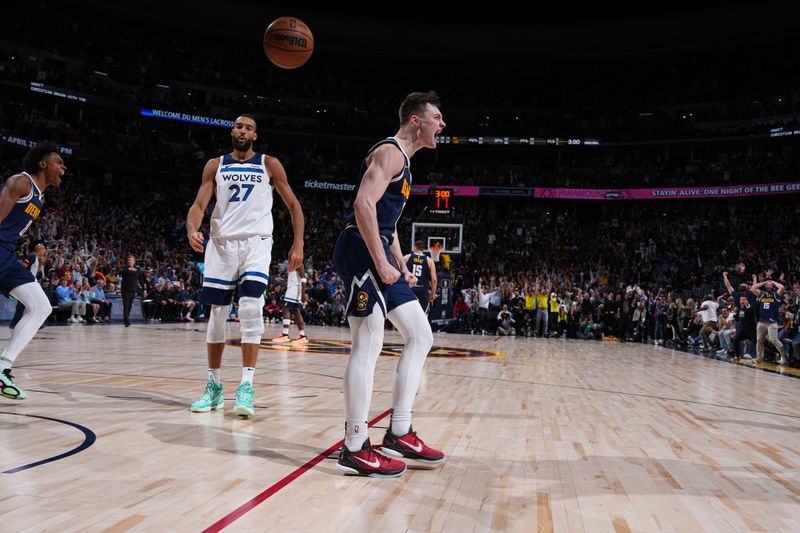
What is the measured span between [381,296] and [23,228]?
3276mm

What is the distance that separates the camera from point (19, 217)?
15.9 ft

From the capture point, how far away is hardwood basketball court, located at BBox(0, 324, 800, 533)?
245 cm

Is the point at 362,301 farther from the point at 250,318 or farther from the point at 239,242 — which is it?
the point at 239,242

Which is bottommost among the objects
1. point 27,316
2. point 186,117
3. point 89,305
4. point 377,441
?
point 377,441

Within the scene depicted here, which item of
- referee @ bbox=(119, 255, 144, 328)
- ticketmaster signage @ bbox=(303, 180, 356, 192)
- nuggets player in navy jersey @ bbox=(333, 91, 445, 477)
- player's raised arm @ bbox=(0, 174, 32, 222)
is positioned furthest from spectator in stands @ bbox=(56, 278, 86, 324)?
ticketmaster signage @ bbox=(303, 180, 356, 192)

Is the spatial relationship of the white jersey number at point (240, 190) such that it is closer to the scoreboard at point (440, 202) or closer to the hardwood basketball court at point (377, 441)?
the hardwood basketball court at point (377, 441)

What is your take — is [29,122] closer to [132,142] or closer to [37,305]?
[132,142]

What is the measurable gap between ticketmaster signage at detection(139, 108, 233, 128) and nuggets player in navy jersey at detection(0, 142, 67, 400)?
90.1 ft

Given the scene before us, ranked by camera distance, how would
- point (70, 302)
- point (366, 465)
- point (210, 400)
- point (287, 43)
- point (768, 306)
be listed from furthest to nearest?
point (70, 302), point (768, 306), point (287, 43), point (210, 400), point (366, 465)

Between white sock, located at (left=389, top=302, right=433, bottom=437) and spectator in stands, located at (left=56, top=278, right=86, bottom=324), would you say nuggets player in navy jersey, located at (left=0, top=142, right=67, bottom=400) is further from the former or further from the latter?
spectator in stands, located at (left=56, top=278, right=86, bottom=324)

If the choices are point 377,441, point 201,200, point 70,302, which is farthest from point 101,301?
point 377,441

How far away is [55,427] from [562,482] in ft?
9.43

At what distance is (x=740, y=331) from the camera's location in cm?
1348

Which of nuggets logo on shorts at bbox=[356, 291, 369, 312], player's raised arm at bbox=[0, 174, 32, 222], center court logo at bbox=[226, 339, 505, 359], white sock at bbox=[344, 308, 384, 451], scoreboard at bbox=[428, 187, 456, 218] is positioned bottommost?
center court logo at bbox=[226, 339, 505, 359]
